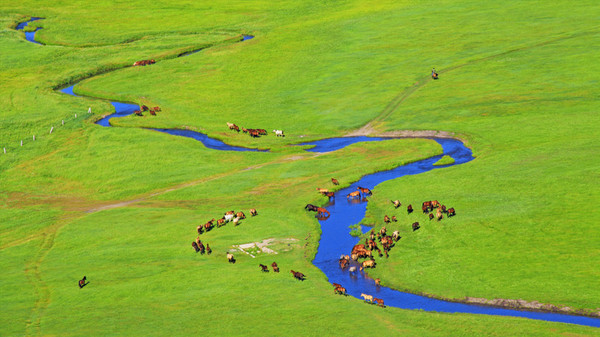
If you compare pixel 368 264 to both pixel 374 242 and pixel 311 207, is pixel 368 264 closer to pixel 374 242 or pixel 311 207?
pixel 374 242

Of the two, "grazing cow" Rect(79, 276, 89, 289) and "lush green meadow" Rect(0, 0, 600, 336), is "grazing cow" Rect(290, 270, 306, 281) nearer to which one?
"lush green meadow" Rect(0, 0, 600, 336)

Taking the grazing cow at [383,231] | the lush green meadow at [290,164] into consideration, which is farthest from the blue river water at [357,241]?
the grazing cow at [383,231]

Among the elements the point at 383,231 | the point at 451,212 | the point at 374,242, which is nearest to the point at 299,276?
the point at 374,242

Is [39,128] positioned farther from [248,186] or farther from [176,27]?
[176,27]

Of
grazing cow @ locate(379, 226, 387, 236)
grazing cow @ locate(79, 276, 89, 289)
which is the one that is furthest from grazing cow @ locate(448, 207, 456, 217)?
grazing cow @ locate(79, 276, 89, 289)

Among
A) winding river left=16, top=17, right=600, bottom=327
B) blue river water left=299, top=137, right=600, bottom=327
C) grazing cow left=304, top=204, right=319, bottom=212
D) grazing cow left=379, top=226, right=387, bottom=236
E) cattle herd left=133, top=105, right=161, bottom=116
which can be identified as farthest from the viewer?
cattle herd left=133, top=105, right=161, bottom=116

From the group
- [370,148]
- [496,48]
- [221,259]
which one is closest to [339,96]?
[370,148]
